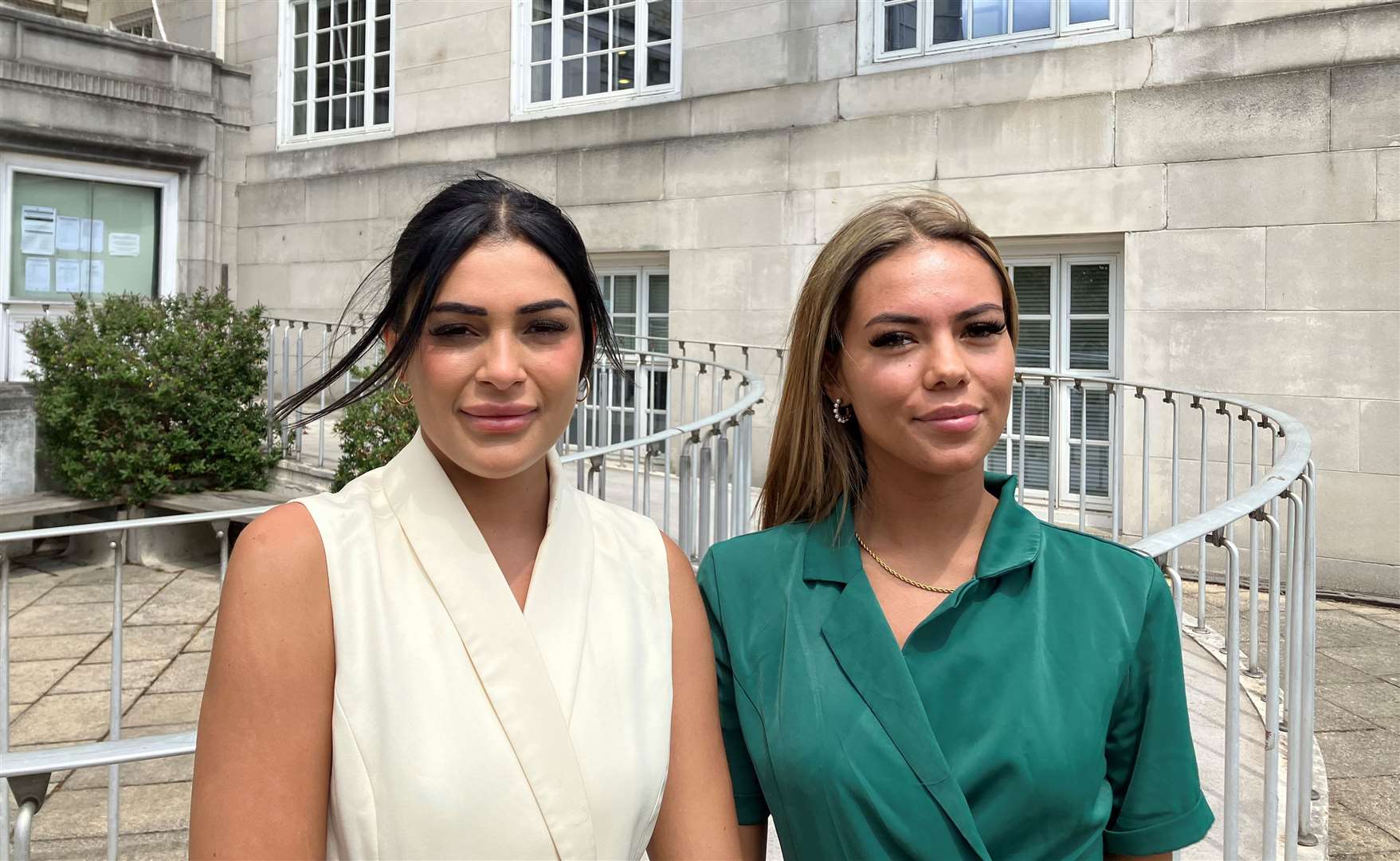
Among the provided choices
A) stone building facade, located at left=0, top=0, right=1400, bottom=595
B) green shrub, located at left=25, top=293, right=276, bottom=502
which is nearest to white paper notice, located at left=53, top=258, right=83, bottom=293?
stone building facade, located at left=0, top=0, right=1400, bottom=595

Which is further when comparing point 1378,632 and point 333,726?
point 1378,632

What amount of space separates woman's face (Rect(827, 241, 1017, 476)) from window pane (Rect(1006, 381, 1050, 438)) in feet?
24.4

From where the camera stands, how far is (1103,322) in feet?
28.1

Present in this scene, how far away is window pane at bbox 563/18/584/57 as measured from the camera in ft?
37.7

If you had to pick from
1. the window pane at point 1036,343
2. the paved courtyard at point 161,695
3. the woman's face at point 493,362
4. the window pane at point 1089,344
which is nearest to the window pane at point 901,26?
the window pane at point 1036,343

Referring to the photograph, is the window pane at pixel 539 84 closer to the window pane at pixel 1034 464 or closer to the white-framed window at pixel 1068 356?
the white-framed window at pixel 1068 356

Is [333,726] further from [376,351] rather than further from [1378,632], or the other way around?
[376,351]

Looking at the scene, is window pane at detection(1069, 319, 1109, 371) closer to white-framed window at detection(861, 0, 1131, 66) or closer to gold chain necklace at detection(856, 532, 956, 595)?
white-framed window at detection(861, 0, 1131, 66)

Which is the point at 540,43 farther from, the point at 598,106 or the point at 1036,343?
the point at 1036,343

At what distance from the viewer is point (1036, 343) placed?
8883 millimetres

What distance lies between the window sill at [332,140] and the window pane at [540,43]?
7.24 feet

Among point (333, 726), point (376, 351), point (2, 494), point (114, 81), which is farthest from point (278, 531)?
point (114, 81)

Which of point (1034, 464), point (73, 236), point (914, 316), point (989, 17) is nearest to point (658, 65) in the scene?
point (989, 17)

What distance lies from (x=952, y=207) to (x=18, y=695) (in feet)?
19.5
